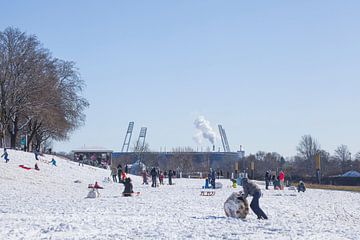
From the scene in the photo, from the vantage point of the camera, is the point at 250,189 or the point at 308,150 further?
the point at 308,150

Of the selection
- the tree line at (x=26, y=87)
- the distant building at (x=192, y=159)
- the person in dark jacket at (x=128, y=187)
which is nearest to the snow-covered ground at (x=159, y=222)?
the person in dark jacket at (x=128, y=187)

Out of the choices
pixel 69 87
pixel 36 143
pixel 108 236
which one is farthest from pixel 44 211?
pixel 36 143

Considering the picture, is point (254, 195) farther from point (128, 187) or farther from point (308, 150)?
point (308, 150)

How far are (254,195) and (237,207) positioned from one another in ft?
2.90

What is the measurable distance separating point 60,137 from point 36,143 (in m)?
4.92

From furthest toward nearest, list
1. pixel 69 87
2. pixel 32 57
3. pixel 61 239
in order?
1. pixel 69 87
2. pixel 32 57
3. pixel 61 239

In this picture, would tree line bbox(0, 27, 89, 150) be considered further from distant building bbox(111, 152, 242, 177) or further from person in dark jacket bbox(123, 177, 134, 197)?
distant building bbox(111, 152, 242, 177)

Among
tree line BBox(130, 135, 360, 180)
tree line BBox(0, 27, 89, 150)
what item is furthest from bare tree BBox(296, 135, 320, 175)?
tree line BBox(0, 27, 89, 150)

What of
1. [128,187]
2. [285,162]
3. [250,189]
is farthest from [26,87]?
[285,162]

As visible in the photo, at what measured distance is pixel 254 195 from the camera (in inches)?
778

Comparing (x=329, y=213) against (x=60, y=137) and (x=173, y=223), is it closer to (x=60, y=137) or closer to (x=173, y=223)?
(x=173, y=223)

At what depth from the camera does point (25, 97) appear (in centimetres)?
6225

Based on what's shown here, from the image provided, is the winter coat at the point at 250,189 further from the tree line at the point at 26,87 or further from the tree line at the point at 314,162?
the tree line at the point at 314,162

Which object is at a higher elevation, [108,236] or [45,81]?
[45,81]
